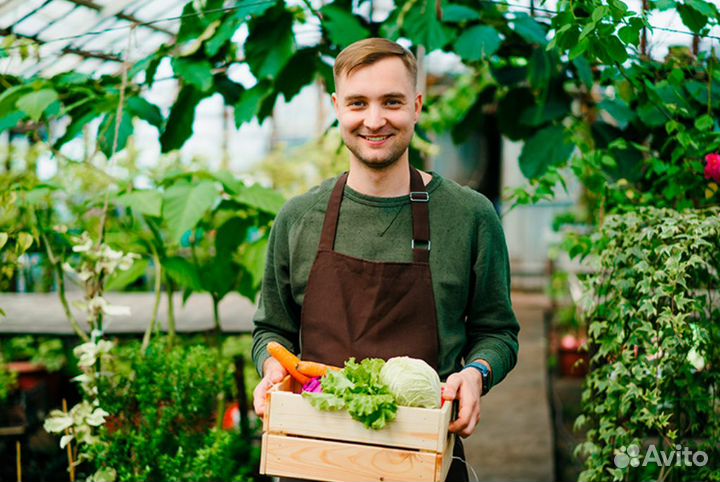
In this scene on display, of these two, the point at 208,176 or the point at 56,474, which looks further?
the point at 56,474

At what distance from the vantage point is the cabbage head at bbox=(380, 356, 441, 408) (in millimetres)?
1576

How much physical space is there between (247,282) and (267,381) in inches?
57.2

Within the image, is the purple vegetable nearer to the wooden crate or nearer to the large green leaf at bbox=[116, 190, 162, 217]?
the wooden crate

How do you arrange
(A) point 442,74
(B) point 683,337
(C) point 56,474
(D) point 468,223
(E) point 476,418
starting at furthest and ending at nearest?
(A) point 442,74 → (C) point 56,474 → (B) point 683,337 → (D) point 468,223 → (E) point 476,418

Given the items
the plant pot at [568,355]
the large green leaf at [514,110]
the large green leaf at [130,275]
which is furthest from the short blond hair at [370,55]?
the plant pot at [568,355]

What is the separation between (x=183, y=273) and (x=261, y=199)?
0.44 meters

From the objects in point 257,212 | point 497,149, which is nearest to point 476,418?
point 257,212

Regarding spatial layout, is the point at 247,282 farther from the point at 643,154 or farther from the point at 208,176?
the point at 643,154

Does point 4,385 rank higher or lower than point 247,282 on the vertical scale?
lower

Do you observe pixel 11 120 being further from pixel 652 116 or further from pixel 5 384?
pixel 652 116

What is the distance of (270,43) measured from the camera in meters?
3.18

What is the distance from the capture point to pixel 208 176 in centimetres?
306

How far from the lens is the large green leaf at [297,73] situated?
10.8 ft

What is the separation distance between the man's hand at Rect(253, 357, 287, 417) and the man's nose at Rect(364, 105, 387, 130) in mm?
650
